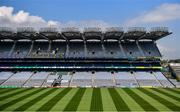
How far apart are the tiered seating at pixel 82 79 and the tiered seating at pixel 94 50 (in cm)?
729

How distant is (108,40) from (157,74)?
19.1 m

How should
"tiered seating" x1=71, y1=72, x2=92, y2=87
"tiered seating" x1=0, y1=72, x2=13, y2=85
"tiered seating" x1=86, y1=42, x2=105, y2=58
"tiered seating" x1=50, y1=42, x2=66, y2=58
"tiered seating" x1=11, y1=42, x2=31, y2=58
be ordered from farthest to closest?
1. "tiered seating" x1=86, y1=42, x2=105, y2=58
2. "tiered seating" x1=11, y1=42, x2=31, y2=58
3. "tiered seating" x1=50, y1=42, x2=66, y2=58
4. "tiered seating" x1=0, y1=72, x2=13, y2=85
5. "tiered seating" x1=71, y1=72, x2=92, y2=87

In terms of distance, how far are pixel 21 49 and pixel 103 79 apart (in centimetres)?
2701

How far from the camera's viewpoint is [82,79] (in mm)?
68750

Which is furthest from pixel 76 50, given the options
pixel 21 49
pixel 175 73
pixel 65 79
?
pixel 175 73

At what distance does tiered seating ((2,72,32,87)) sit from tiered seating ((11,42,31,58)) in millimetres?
6615

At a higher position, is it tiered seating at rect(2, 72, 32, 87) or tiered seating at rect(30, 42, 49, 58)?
tiered seating at rect(30, 42, 49, 58)

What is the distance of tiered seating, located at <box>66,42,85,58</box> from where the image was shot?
78.2 meters

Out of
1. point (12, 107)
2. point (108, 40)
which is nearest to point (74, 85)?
point (108, 40)

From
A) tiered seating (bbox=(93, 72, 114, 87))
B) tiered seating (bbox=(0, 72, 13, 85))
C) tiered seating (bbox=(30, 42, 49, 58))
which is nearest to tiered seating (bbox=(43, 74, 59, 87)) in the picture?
tiered seating (bbox=(30, 42, 49, 58))

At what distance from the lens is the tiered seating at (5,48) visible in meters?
77.8

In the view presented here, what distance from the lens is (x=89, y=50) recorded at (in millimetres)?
80500

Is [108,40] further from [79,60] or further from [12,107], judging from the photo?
[12,107]

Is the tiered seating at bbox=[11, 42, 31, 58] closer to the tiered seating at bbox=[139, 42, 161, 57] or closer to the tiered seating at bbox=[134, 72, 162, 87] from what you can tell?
the tiered seating at bbox=[134, 72, 162, 87]
